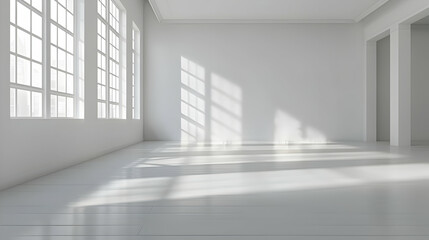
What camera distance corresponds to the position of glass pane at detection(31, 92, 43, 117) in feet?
25.0

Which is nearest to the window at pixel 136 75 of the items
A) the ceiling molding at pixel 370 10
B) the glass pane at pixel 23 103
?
the ceiling molding at pixel 370 10

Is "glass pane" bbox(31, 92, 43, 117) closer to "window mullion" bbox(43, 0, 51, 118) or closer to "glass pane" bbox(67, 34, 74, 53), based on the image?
"window mullion" bbox(43, 0, 51, 118)

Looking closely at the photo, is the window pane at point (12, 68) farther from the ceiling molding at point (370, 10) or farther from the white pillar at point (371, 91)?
the white pillar at point (371, 91)

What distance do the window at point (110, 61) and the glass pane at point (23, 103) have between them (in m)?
4.67

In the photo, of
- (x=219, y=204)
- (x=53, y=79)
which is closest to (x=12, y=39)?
(x=53, y=79)

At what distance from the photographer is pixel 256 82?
67.0 feet

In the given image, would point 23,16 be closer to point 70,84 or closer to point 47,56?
point 47,56

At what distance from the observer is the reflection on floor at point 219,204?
151 inches

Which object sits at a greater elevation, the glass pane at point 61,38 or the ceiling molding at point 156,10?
the ceiling molding at point 156,10

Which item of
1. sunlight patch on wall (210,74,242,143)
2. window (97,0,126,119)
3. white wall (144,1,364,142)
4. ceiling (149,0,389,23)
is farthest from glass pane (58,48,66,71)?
sunlight patch on wall (210,74,242,143)

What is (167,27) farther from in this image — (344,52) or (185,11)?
(344,52)

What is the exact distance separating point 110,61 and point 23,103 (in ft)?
21.7

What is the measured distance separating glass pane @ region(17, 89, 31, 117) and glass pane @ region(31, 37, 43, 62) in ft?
2.30

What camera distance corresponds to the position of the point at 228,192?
605 cm
